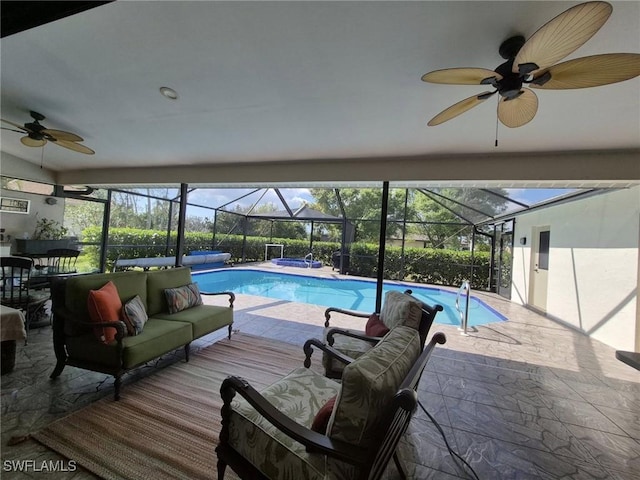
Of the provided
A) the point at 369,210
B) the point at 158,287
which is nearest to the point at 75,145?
the point at 158,287

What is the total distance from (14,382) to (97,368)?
2.59 feet

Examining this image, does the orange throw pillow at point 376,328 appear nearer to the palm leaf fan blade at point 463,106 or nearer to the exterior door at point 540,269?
the palm leaf fan blade at point 463,106

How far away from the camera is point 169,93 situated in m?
3.00

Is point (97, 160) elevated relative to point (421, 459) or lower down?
elevated

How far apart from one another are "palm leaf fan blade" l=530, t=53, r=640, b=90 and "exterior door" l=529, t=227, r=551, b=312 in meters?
5.63

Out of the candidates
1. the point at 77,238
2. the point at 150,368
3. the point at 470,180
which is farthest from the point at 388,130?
the point at 77,238

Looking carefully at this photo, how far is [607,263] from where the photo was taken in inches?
176

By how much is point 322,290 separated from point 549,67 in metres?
7.93

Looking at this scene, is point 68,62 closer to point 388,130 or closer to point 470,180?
point 388,130

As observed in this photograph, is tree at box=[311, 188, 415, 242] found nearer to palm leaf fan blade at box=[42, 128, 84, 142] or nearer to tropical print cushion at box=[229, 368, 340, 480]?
palm leaf fan blade at box=[42, 128, 84, 142]

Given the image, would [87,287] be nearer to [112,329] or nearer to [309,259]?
[112,329]

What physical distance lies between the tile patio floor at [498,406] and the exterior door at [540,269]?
7.31ft

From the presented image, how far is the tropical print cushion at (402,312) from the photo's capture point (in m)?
2.29

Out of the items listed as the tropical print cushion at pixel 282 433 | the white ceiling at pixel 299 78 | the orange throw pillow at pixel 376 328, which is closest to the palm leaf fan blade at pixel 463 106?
the white ceiling at pixel 299 78
